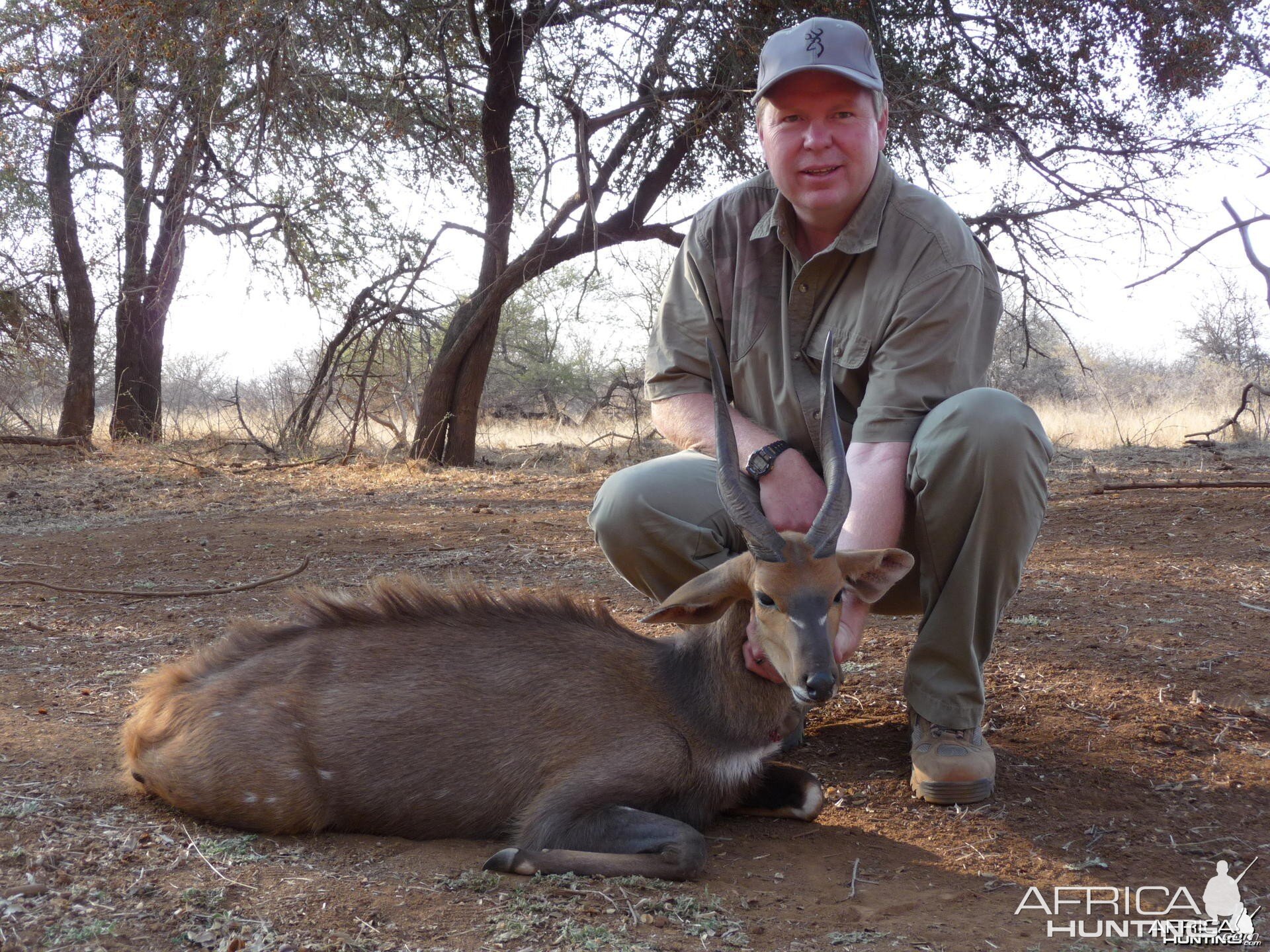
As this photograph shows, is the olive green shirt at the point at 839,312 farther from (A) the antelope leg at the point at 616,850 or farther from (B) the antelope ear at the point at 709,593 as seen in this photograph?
(A) the antelope leg at the point at 616,850

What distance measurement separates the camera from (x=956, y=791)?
11.8 feet

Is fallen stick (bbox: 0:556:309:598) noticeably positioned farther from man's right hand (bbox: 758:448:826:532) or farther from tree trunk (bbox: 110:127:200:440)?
tree trunk (bbox: 110:127:200:440)

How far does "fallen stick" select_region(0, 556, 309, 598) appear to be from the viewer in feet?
19.4

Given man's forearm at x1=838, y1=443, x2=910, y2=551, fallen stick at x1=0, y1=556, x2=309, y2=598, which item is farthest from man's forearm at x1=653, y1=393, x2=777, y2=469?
fallen stick at x1=0, y1=556, x2=309, y2=598

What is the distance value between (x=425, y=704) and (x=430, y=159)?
967 centimetres

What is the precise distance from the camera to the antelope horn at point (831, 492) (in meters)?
3.41

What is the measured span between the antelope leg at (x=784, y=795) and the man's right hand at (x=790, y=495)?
87cm

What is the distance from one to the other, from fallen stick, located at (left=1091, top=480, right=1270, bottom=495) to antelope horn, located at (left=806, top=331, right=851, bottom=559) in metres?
6.49

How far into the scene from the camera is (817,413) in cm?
419

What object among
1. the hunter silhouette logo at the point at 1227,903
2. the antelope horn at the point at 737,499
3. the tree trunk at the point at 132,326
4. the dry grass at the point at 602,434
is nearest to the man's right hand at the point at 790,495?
the antelope horn at the point at 737,499

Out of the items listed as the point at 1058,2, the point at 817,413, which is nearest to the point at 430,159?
the point at 1058,2

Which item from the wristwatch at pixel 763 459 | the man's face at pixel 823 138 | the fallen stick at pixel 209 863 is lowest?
the fallen stick at pixel 209 863

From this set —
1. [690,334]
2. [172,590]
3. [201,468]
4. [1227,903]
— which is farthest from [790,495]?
[201,468]

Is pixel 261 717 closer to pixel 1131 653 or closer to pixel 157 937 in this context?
pixel 157 937
